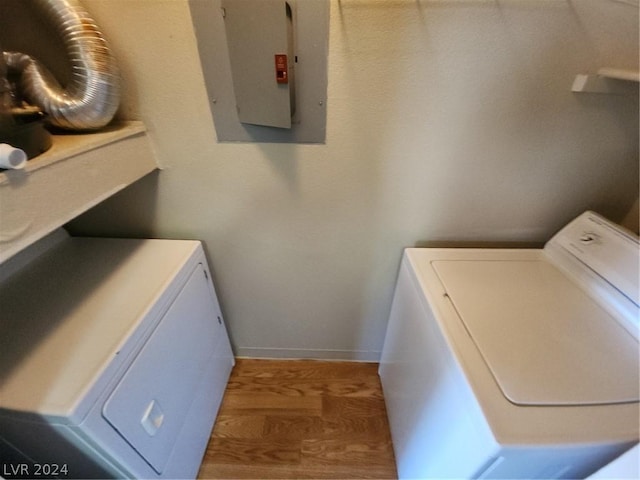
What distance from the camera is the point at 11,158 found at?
0.52 m

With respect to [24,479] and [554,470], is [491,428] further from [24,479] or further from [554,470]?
[24,479]

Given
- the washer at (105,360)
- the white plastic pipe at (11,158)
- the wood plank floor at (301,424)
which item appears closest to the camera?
the white plastic pipe at (11,158)

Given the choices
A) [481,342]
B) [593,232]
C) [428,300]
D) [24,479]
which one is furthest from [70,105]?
[593,232]

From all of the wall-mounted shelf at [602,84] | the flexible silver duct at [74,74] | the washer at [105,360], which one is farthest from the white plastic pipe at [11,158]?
the wall-mounted shelf at [602,84]

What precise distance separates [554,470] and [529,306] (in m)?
0.39

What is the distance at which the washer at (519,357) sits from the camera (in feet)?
1.97

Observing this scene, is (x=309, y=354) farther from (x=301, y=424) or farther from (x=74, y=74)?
(x=74, y=74)

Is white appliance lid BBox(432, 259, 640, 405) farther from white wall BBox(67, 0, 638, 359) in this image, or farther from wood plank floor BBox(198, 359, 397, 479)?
wood plank floor BBox(198, 359, 397, 479)

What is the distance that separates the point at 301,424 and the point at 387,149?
3.93 ft

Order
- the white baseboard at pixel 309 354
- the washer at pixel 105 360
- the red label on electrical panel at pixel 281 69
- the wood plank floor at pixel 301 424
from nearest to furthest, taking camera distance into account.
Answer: the washer at pixel 105 360
the red label on electrical panel at pixel 281 69
the wood plank floor at pixel 301 424
the white baseboard at pixel 309 354

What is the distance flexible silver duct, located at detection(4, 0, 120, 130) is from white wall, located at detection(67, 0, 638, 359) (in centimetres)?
9

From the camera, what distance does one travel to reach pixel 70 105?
77 centimetres

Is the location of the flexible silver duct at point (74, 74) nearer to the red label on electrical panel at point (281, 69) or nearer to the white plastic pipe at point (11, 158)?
the white plastic pipe at point (11, 158)

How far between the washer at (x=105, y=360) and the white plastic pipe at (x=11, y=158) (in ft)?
1.38
